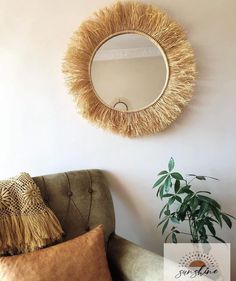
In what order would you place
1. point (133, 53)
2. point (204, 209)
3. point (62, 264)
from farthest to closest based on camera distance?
point (133, 53), point (204, 209), point (62, 264)

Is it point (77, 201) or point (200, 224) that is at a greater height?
point (77, 201)

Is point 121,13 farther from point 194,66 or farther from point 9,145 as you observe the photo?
point 9,145

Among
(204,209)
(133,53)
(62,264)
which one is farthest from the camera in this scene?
(133,53)

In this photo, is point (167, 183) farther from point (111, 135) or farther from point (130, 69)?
point (130, 69)

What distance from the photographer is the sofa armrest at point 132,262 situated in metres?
1.13

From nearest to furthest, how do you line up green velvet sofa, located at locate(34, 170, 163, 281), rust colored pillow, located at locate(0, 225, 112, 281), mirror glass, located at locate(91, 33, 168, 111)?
rust colored pillow, located at locate(0, 225, 112, 281), green velvet sofa, located at locate(34, 170, 163, 281), mirror glass, located at locate(91, 33, 168, 111)

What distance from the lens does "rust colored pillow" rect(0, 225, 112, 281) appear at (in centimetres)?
108

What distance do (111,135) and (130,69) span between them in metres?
0.38

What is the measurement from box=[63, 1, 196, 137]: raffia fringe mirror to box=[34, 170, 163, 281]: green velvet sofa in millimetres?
331

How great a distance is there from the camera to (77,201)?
55.4 inches

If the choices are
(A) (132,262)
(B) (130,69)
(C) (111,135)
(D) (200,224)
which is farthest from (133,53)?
(A) (132,262)

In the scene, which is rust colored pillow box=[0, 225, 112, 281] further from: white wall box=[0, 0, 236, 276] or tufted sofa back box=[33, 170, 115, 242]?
white wall box=[0, 0, 236, 276]

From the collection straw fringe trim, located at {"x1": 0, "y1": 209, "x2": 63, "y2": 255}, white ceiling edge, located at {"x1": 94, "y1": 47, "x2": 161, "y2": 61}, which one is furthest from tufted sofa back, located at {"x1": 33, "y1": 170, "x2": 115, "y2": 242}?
white ceiling edge, located at {"x1": 94, "y1": 47, "x2": 161, "y2": 61}

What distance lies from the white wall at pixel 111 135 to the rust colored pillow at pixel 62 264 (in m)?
0.47
